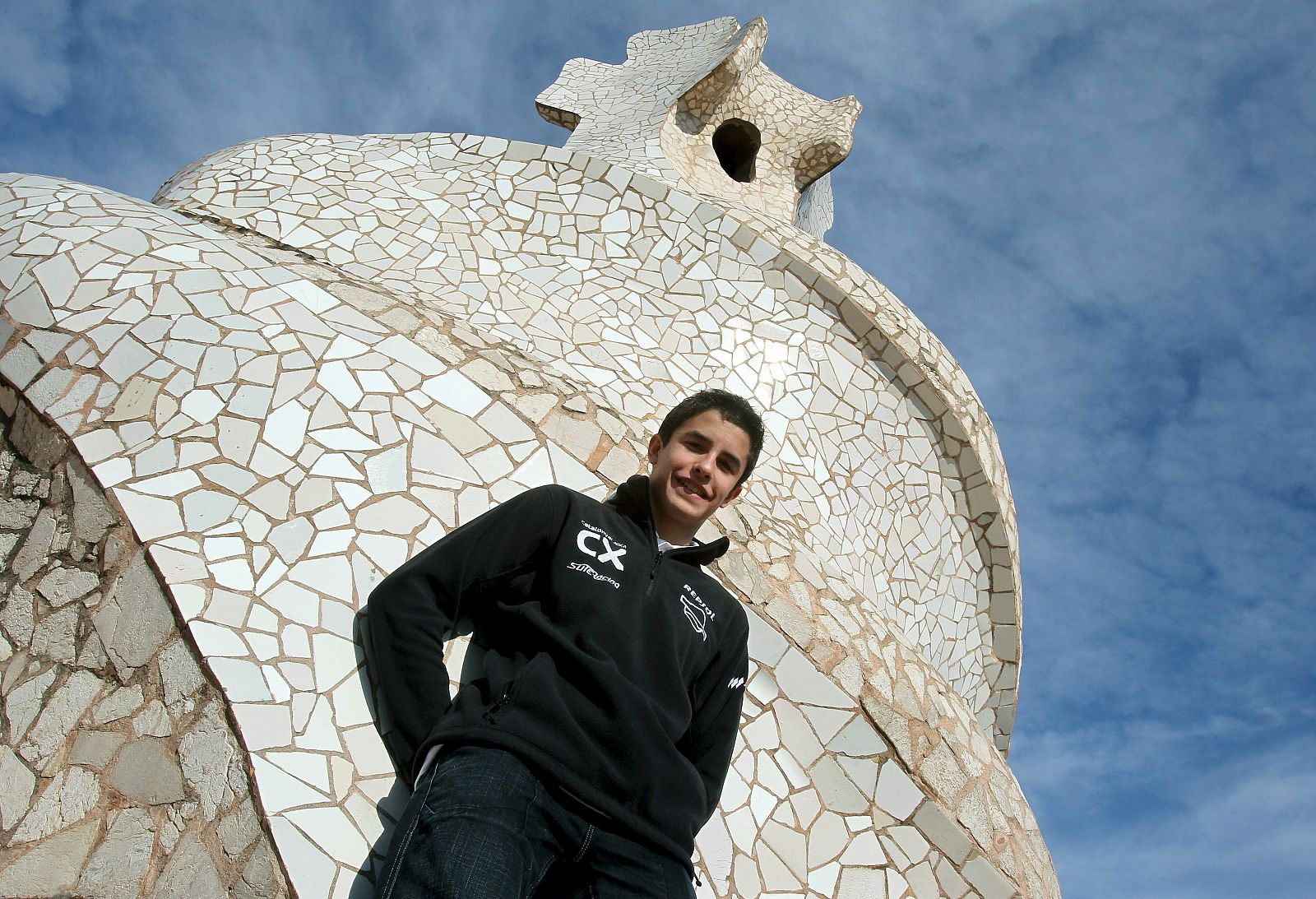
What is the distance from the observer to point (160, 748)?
243 cm

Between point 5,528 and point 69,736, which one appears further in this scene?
point 5,528

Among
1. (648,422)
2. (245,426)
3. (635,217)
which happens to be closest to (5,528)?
(245,426)

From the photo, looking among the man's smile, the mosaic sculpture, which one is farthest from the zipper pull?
the man's smile

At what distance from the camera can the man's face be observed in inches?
104

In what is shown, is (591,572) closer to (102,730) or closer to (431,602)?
(431,602)

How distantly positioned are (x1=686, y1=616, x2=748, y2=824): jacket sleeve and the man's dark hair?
0.50m

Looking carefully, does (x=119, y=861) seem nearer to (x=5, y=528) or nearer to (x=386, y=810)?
(x=386, y=810)

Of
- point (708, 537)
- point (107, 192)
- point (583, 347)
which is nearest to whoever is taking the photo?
point (708, 537)

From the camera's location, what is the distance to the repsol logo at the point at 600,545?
2432mm

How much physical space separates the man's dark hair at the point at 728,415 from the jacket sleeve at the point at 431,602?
1.50 feet

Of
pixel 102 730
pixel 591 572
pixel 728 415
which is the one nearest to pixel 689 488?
pixel 728 415

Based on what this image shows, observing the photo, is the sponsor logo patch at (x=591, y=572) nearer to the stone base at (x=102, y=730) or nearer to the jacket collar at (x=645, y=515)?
the jacket collar at (x=645, y=515)

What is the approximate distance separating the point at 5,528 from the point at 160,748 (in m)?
0.96

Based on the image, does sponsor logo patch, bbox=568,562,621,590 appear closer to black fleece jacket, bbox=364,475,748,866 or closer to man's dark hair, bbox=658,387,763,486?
black fleece jacket, bbox=364,475,748,866
